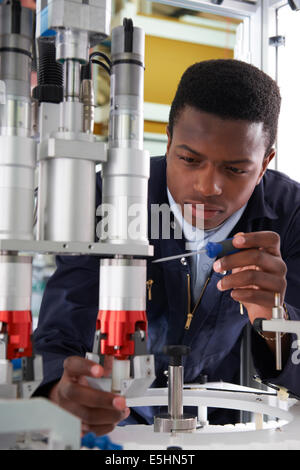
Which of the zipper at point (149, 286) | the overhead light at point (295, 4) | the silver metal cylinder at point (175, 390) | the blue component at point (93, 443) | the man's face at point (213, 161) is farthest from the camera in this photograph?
the overhead light at point (295, 4)

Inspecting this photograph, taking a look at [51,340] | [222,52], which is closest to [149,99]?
[222,52]

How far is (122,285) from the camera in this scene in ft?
2.26

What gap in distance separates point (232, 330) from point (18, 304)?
0.82m

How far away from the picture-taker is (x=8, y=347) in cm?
65

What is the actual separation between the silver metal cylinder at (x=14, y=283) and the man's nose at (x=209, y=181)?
0.51m

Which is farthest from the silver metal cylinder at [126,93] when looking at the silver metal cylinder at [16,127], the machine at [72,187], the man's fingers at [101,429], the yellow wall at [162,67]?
the yellow wall at [162,67]

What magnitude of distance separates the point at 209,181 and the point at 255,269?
0.22 m

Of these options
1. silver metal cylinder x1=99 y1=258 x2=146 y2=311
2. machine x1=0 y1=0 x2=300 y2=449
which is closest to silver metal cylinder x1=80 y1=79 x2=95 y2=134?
machine x1=0 y1=0 x2=300 y2=449

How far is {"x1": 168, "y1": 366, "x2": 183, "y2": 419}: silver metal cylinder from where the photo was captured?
2.81 ft

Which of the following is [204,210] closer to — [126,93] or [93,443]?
[126,93]

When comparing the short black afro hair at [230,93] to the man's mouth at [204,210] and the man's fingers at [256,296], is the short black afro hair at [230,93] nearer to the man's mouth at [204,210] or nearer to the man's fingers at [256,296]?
the man's mouth at [204,210]

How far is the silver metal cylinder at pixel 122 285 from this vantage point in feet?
2.25

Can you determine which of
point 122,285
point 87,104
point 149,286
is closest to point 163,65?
point 149,286
